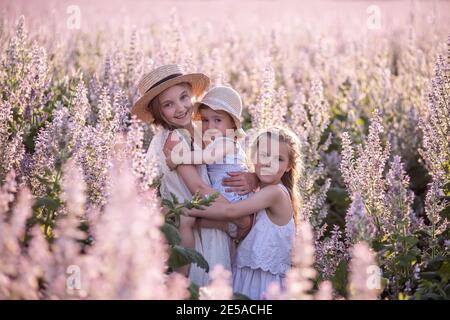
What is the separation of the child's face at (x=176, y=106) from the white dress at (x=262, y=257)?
2.35 ft

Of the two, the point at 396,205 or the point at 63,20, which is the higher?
the point at 63,20

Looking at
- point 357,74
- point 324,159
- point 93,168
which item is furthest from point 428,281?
point 357,74

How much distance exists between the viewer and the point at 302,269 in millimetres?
2176

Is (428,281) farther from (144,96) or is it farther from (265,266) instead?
(144,96)

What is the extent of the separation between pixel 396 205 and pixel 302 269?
1314 millimetres

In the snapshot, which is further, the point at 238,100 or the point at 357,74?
the point at 357,74

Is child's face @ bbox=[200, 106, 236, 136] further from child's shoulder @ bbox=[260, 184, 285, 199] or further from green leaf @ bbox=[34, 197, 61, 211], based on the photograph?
green leaf @ bbox=[34, 197, 61, 211]

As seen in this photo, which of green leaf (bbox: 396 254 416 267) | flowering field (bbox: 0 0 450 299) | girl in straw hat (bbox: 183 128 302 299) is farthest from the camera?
girl in straw hat (bbox: 183 128 302 299)

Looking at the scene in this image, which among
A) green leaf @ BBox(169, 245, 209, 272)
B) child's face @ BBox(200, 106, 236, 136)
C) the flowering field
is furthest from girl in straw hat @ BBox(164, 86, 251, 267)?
green leaf @ BBox(169, 245, 209, 272)

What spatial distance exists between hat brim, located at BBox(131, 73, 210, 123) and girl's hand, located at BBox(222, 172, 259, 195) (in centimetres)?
61

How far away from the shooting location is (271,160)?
3.78 metres

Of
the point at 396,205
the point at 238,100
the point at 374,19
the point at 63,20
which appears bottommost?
the point at 396,205

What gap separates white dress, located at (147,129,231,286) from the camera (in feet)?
11.8

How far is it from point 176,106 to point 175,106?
0.01 meters
